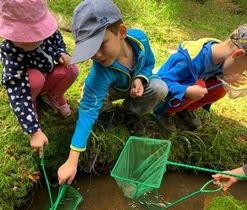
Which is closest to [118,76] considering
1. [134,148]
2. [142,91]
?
[142,91]

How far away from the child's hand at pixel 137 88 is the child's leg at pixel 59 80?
0.50m

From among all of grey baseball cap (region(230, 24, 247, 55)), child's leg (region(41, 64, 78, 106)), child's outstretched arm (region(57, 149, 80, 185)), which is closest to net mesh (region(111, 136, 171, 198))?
child's outstretched arm (region(57, 149, 80, 185))

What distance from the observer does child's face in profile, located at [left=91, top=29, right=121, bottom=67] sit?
1913mm

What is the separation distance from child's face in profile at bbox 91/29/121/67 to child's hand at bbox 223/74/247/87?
914 millimetres

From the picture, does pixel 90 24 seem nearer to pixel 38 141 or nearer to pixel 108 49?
pixel 108 49

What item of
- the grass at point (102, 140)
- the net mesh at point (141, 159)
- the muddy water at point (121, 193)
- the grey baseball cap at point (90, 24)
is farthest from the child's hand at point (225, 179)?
the grey baseball cap at point (90, 24)

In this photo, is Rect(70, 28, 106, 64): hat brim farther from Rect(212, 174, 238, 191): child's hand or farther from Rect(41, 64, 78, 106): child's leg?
Rect(212, 174, 238, 191): child's hand

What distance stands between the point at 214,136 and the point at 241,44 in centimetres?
93

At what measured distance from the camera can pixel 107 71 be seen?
7.22 ft

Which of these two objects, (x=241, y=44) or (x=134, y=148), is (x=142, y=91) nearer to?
(x=134, y=148)

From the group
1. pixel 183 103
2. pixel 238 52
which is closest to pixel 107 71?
pixel 183 103

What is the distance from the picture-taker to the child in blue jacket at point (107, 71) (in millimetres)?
1816

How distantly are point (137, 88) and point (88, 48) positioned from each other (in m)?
0.56

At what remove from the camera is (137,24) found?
4.25 metres
